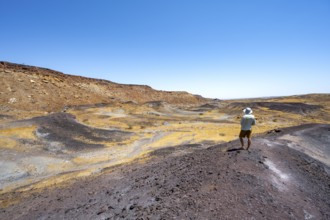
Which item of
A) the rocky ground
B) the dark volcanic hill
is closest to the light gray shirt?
the rocky ground

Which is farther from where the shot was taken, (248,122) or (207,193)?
(248,122)

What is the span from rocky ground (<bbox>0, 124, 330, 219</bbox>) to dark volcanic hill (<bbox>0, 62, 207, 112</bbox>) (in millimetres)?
33119

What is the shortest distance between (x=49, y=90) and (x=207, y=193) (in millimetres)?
49725

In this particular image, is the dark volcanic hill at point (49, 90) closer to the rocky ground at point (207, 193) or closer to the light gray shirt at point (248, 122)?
the rocky ground at point (207, 193)

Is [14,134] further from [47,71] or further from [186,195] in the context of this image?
[47,71]

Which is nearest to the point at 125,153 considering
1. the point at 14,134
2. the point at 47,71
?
the point at 14,134

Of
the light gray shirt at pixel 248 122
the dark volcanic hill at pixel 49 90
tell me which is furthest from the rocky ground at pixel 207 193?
the dark volcanic hill at pixel 49 90

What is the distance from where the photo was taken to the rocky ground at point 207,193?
223 inches

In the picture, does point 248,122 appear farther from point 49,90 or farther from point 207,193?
point 49,90

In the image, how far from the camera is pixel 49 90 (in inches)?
1861

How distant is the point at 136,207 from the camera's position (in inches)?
247

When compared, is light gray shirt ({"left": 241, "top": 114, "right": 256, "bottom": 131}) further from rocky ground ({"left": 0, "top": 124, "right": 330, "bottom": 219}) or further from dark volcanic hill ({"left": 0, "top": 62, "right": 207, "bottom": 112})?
dark volcanic hill ({"left": 0, "top": 62, "right": 207, "bottom": 112})

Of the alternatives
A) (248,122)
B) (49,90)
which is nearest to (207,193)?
(248,122)

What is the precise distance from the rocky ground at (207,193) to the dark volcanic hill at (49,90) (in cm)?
3312
